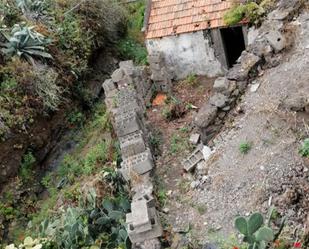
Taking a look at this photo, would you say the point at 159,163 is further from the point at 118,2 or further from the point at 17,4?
the point at 118,2

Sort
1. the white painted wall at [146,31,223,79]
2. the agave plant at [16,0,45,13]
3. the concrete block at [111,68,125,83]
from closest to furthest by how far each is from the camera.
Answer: the concrete block at [111,68,125,83], the white painted wall at [146,31,223,79], the agave plant at [16,0,45,13]

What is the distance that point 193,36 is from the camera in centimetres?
1202

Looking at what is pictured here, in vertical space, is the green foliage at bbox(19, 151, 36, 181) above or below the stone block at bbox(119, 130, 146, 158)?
below

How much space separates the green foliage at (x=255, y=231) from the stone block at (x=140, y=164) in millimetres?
2756

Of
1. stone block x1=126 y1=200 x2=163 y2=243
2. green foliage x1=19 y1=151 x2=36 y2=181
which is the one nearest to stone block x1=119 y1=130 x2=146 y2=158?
stone block x1=126 y1=200 x2=163 y2=243

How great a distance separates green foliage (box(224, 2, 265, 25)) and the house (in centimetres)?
28

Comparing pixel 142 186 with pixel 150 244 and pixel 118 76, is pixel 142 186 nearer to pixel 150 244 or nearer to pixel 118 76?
pixel 150 244

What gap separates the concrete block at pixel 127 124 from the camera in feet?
31.3

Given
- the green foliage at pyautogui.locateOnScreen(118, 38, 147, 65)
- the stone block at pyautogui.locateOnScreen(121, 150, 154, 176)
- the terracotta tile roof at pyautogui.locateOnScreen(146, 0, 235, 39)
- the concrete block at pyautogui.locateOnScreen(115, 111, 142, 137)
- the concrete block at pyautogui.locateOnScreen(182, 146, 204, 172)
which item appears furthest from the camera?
the green foliage at pyautogui.locateOnScreen(118, 38, 147, 65)

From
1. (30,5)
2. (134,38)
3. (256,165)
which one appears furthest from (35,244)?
(134,38)

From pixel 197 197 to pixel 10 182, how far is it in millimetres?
4863

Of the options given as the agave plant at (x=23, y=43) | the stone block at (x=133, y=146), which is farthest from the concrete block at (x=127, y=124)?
the agave plant at (x=23, y=43)

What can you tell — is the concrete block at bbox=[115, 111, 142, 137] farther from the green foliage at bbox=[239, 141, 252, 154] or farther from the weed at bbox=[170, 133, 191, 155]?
the green foliage at bbox=[239, 141, 252, 154]

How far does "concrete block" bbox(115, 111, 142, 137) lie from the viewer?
31.3 feet
